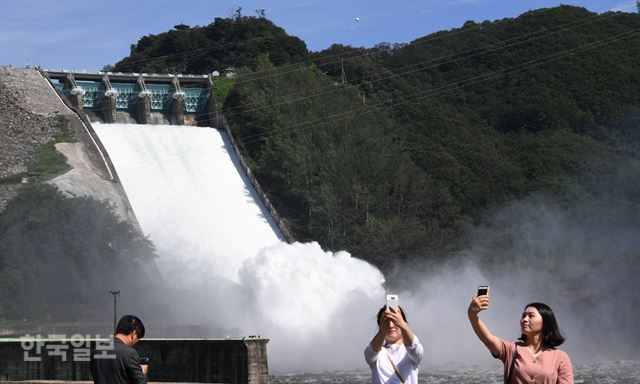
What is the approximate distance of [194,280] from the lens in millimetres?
81250

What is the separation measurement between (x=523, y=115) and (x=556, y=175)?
2618 cm

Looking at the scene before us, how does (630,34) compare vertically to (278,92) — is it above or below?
above

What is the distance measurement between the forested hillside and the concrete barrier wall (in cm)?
5358

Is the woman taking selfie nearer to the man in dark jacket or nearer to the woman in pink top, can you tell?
the woman in pink top

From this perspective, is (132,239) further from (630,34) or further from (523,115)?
(630,34)

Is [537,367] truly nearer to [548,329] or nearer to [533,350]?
[533,350]

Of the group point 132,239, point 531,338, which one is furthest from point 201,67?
point 531,338

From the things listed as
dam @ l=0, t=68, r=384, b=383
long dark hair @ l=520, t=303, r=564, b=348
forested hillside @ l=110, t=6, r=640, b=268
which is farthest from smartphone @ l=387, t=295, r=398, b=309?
forested hillside @ l=110, t=6, r=640, b=268

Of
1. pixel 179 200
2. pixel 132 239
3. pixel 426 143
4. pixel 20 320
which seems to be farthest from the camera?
pixel 426 143

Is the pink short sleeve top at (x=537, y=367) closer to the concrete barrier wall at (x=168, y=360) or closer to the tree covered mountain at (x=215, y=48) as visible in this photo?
the concrete barrier wall at (x=168, y=360)

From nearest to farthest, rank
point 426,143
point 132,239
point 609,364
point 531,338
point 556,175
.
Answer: point 531,338
point 609,364
point 132,239
point 556,175
point 426,143

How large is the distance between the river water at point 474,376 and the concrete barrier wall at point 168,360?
60.1ft

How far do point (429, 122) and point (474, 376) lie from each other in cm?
7137

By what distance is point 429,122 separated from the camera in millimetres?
120688
